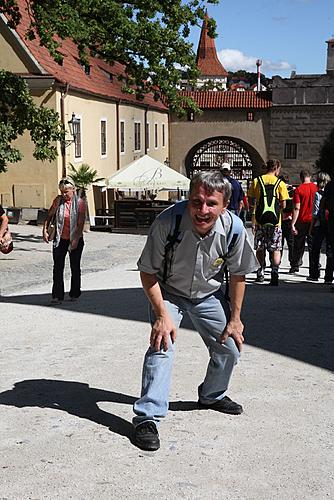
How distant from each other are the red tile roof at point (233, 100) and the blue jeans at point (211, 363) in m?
39.5

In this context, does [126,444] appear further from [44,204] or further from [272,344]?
[44,204]

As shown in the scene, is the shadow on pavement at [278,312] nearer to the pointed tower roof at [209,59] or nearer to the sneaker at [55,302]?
the sneaker at [55,302]

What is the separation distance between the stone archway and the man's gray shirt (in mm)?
39939

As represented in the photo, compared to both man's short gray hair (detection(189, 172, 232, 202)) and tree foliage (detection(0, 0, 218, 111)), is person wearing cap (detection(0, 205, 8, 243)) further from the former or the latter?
tree foliage (detection(0, 0, 218, 111))

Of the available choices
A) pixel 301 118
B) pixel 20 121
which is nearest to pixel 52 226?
pixel 20 121

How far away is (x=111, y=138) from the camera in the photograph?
33594 mm

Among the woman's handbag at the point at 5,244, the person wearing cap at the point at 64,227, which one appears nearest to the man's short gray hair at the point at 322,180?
the person wearing cap at the point at 64,227

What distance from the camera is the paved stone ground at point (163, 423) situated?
352 centimetres

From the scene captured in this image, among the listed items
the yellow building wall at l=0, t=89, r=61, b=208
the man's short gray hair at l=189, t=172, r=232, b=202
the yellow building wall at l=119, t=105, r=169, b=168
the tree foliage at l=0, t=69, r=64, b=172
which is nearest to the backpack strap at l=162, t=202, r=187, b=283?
the man's short gray hair at l=189, t=172, r=232, b=202

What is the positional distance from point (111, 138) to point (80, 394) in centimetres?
2945

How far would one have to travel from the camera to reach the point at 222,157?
1882 inches

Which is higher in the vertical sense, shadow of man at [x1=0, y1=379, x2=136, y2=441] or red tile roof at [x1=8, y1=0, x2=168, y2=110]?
red tile roof at [x1=8, y1=0, x2=168, y2=110]

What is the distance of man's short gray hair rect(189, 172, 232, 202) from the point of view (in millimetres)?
3887

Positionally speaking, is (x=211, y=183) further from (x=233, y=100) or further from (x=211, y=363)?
(x=233, y=100)
